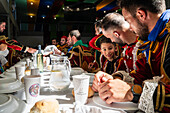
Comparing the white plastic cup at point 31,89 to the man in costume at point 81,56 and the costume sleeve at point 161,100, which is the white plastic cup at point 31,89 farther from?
the man in costume at point 81,56

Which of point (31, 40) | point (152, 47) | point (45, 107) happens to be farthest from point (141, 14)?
point (31, 40)

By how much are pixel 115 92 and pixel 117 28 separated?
121cm

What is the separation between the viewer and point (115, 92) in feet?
2.52

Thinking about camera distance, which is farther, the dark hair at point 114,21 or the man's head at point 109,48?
the man's head at point 109,48

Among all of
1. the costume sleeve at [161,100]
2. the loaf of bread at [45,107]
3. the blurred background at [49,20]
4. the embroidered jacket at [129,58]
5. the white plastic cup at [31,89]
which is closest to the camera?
the loaf of bread at [45,107]

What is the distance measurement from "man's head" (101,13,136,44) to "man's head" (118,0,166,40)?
0.52 m

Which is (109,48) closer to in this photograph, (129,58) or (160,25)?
(129,58)

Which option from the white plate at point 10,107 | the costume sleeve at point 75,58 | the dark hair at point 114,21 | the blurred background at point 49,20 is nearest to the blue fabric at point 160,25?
Result: the dark hair at point 114,21

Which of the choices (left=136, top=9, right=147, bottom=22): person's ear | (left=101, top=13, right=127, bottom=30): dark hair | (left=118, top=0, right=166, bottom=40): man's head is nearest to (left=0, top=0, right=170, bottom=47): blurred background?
(left=101, top=13, right=127, bottom=30): dark hair

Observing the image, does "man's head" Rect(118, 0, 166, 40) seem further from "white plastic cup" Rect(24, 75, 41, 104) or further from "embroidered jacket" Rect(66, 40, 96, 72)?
"embroidered jacket" Rect(66, 40, 96, 72)

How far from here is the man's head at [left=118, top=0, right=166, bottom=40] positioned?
3.40ft

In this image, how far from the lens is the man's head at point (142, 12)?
1035 mm

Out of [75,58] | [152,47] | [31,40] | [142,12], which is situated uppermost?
[31,40]

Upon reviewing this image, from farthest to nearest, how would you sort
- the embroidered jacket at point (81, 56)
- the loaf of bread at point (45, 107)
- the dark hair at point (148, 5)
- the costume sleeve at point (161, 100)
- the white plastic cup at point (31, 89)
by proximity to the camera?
the embroidered jacket at point (81, 56)
the dark hair at point (148, 5)
the white plastic cup at point (31, 89)
the costume sleeve at point (161, 100)
the loaf of bread at point (45, 107)
